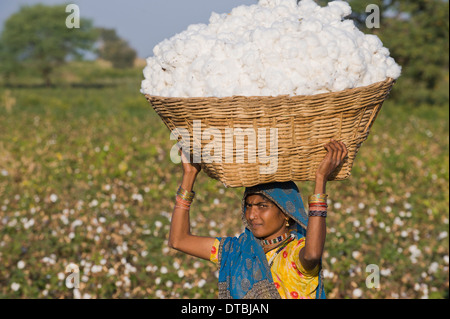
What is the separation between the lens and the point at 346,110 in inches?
70.7

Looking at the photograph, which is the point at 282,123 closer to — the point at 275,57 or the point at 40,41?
the point at 275,57

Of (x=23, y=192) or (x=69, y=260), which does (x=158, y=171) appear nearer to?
(x=23, y=192)

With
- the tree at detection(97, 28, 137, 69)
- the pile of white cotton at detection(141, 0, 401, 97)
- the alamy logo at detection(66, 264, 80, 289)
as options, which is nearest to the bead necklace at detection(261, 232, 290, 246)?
the pile of white cotton at detection(141, 0, 401, 97)

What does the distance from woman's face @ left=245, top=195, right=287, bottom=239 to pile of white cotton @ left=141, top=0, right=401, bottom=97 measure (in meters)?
0.63

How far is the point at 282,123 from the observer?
5.78 ft

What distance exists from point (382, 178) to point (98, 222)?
11.0 ft

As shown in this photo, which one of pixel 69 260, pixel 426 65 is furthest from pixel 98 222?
pixel 426 65

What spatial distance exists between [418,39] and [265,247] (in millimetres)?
14946

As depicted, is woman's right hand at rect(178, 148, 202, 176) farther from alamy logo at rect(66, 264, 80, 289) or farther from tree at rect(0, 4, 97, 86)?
tree at rect(0, 4, 97, 86)

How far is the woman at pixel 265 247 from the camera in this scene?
2.11 meters

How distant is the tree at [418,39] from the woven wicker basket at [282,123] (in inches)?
554

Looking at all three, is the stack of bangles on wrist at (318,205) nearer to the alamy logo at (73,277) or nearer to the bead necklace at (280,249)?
the bead necklace at (280,249)

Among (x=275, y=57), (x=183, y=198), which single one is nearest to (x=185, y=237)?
(x=183, y=198)

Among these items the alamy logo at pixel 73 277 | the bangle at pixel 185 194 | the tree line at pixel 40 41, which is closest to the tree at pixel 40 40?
the tree line at pixel 40 41
